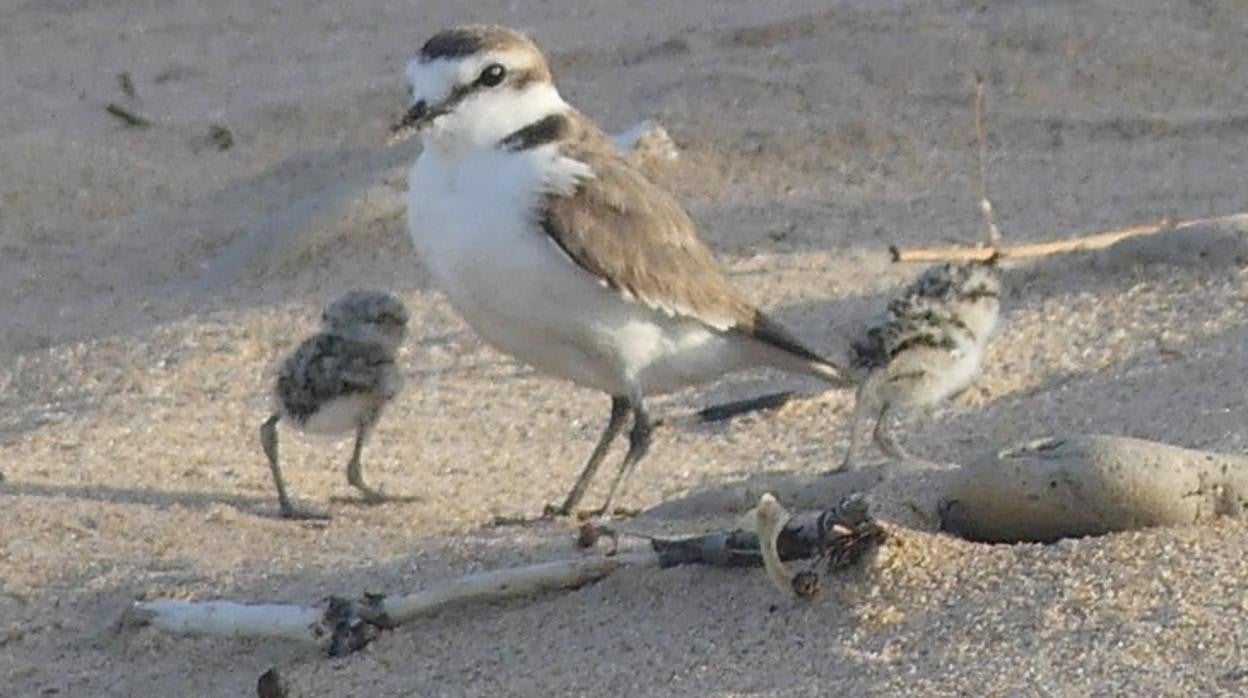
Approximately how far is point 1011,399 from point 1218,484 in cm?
216

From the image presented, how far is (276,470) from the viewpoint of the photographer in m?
6.39

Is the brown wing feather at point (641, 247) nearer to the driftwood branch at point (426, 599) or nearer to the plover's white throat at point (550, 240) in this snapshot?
the plover's white throat at point (550, 240)

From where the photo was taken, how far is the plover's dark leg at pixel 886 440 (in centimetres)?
631

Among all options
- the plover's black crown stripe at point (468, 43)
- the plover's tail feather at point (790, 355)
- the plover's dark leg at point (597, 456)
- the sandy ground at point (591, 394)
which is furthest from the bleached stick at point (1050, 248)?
the plover's black crown stripe at point (468, 43)

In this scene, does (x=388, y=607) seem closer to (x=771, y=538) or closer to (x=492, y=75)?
(x=771, y=538)

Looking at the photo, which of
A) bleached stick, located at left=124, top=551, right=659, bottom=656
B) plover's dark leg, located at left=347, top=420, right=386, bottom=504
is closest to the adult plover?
plover's dark leg, located at left=347, top=420, right=386, bottom=504

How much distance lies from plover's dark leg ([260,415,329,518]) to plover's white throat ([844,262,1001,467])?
141 centimetres

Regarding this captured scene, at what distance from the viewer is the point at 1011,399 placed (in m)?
6.91

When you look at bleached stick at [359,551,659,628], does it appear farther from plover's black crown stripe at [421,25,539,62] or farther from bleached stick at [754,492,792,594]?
plover's black crown stripe at [421,25,539,62]

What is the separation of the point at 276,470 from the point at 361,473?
28cm

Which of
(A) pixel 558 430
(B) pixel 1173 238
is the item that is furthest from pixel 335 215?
(B) pixel 1173 238

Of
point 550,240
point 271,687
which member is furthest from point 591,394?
point 271,687

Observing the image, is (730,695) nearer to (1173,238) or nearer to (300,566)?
(300,566)

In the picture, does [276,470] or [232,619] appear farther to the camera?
[276,470]
